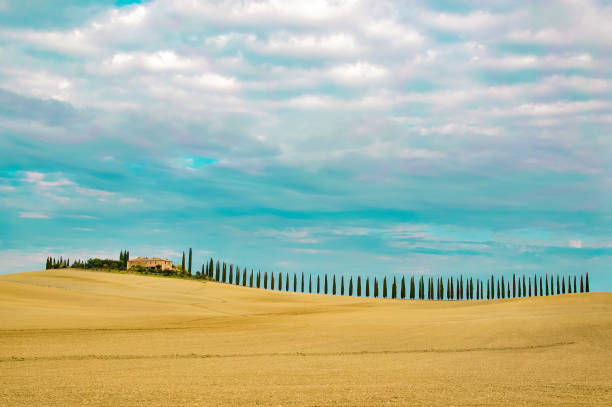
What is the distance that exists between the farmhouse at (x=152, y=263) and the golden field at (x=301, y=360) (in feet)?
233

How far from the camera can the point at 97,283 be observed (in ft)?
193

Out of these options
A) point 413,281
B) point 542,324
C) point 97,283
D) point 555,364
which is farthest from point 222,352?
point 413,281

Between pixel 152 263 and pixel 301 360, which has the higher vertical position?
pixel 152 263

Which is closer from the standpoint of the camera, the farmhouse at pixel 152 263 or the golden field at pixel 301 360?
the golden field at pixel 301 360

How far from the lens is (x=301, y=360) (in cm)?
1560

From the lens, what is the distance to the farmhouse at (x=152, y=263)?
10006cm

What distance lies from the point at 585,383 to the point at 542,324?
11.6 meters

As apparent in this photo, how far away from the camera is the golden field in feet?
33.4

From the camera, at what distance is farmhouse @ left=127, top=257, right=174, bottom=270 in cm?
10006

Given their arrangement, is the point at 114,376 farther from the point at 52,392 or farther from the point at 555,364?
the point at 555,364

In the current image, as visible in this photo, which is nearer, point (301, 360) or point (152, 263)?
point (301, 360)

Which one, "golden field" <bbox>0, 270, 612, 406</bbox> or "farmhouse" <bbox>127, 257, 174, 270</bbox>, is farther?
"farmhouse" <bbox>127, 257, 174, 270</bbox>

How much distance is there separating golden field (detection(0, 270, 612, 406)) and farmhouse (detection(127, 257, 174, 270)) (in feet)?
233

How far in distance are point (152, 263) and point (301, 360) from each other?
298 feet
